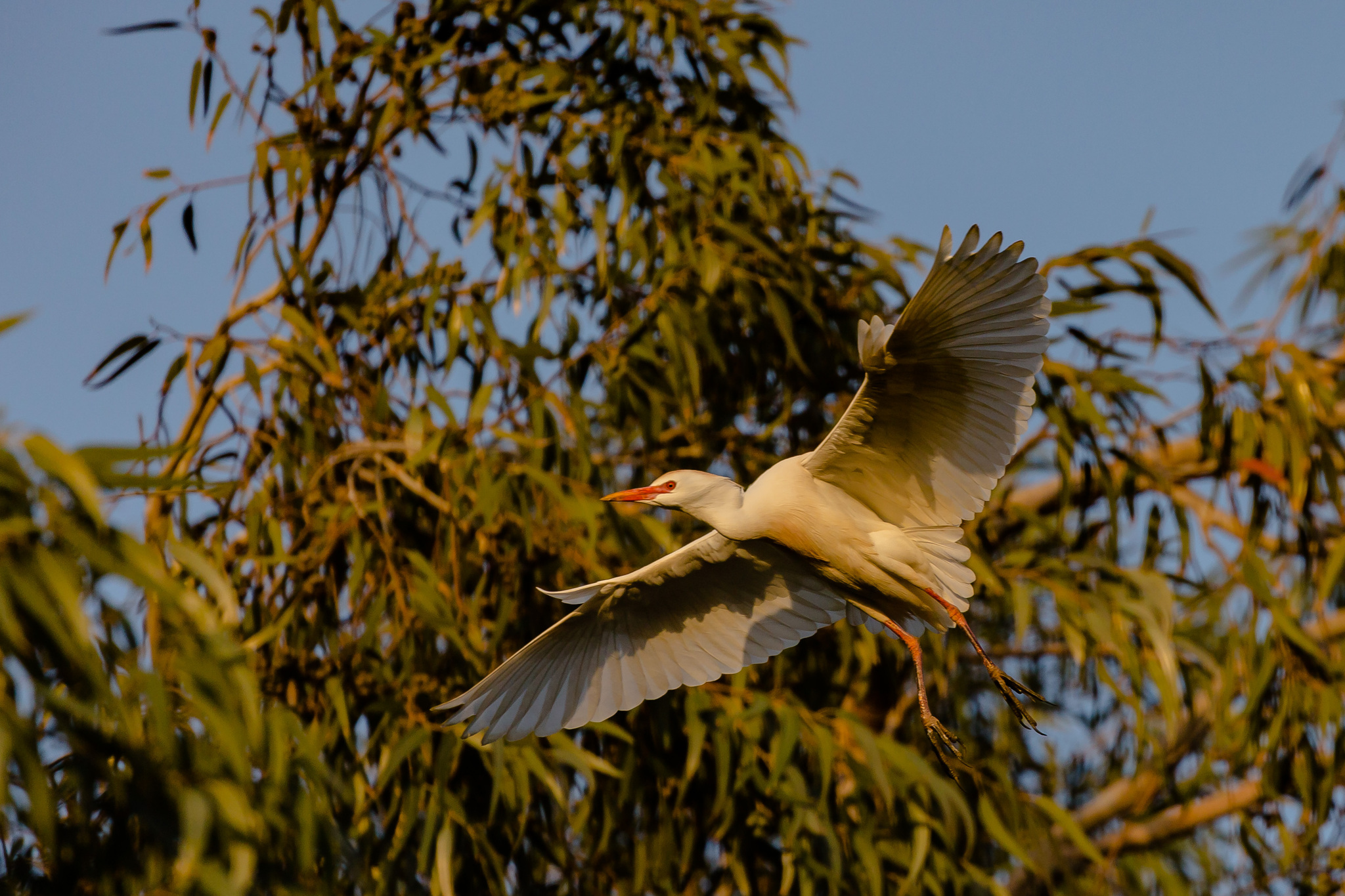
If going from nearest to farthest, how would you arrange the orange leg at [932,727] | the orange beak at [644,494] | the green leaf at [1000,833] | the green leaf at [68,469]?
1. the green leaf at [68,469]
2. the orange leg at [932,727]
3. the orange beak at [644,494]
4. the green leaf at [1000,833]

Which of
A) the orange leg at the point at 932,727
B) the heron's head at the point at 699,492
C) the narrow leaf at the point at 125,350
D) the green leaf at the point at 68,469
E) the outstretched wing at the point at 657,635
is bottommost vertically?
the orange leg at the point at 932,727

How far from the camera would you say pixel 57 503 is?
67.9 inches

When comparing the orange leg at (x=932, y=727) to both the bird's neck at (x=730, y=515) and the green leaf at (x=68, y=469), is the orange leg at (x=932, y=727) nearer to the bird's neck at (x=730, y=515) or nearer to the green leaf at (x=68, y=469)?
the bird's neck at (x=730, y=515)

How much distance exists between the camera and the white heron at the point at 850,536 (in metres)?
2.28

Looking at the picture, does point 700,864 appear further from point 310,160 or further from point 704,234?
point 310,160

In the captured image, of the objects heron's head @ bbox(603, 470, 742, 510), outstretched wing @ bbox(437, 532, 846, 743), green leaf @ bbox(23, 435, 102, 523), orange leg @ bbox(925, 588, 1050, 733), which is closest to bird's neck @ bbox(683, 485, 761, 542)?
heron's head @ bbox(603, 470, 742, 510)

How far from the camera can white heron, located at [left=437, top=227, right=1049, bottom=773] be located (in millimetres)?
2279

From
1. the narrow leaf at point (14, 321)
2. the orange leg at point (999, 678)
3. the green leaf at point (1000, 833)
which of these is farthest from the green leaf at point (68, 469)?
the green leaf at point (1000, 833)

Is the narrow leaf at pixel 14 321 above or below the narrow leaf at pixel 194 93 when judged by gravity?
below

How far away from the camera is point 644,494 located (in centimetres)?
271

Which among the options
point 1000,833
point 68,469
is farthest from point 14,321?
point 1000,833

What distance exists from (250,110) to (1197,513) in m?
3.00

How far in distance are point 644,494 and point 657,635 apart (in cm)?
43

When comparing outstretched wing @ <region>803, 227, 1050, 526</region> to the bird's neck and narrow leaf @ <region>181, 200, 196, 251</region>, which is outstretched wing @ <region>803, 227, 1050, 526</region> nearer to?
the bird's neck
